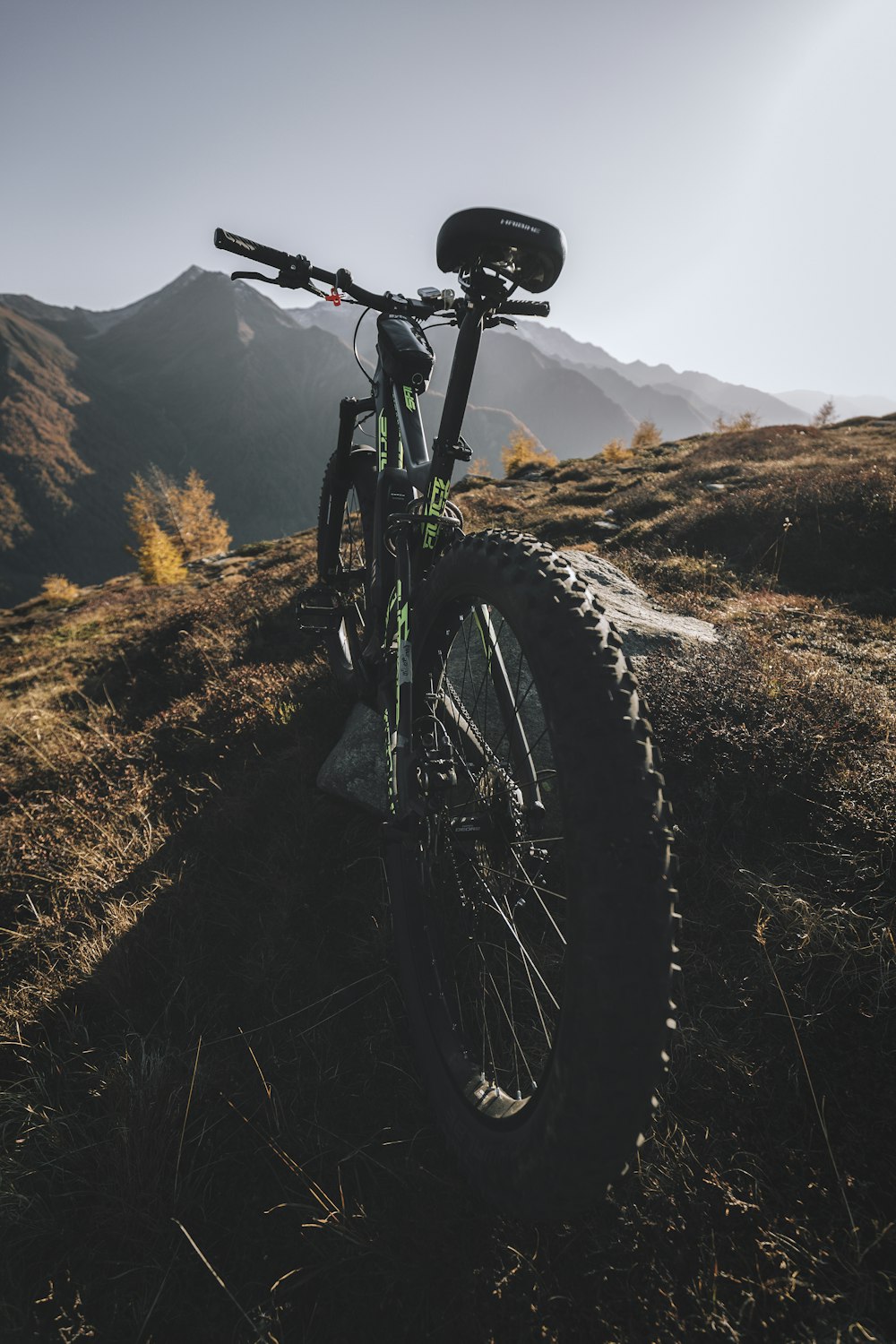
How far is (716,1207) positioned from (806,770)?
1.76 m

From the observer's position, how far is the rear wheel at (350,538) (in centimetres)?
346

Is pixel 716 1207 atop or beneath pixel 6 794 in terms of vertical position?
atop

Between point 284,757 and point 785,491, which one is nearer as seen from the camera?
point 284,757

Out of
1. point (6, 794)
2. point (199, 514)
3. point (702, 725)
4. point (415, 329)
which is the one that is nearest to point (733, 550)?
point (702, 725)

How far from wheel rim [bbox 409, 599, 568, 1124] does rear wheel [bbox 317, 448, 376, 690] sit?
3.64 feet

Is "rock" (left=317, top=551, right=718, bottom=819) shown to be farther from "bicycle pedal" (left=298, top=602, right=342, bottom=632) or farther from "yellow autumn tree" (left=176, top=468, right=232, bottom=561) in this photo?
"yellow autumn tree" (left=176, top=468, right=232, bottom=561)

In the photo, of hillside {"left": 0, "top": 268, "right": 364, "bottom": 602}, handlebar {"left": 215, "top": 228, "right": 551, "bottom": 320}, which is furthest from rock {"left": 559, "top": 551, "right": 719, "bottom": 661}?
hillside {"left": 0, "top": 268, "right": 364, "bottom": 602}

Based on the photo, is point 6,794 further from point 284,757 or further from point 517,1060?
point 517,1060

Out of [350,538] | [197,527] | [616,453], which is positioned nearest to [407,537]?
[350,538]

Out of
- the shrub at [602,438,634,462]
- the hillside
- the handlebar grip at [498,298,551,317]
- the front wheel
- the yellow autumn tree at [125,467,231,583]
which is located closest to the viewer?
the front wheel

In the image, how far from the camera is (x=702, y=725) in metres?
2.84

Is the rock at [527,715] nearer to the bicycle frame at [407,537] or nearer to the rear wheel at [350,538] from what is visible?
the rear wheel at [350,538]

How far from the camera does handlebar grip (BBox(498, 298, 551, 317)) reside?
2318 millimetres

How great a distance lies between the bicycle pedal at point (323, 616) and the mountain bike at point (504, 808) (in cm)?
57
